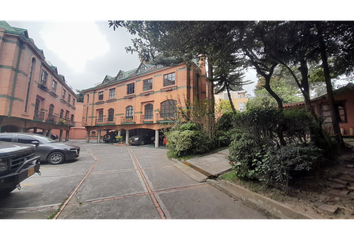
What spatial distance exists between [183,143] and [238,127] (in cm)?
359

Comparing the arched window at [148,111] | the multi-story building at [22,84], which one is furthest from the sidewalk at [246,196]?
the multi-story building at [22,84]

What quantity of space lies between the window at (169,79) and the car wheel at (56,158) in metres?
10.9

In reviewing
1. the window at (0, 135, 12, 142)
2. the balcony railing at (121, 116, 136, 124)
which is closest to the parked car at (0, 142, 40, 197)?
the window at (0, 135, 12, 142)

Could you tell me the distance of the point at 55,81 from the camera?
16297mm

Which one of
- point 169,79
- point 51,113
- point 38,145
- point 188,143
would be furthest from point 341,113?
point 51,113

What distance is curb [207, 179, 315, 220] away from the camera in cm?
224

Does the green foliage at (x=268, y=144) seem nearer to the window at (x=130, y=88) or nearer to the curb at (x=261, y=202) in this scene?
the curb at (x=261, y=202)

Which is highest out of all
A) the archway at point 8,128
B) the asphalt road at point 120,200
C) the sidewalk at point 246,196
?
the archway at point 8,128

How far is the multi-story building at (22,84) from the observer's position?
30.6ft

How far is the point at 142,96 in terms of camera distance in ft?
54.0

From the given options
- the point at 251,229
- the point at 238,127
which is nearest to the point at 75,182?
the point at 251,229

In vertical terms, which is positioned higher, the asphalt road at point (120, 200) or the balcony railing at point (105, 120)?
the balcony railing at point (105, 120)

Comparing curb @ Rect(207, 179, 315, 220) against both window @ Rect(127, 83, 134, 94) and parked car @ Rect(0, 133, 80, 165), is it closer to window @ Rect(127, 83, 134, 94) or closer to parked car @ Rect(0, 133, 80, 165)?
parked car @ Rect(0, 133, 80, 165)
